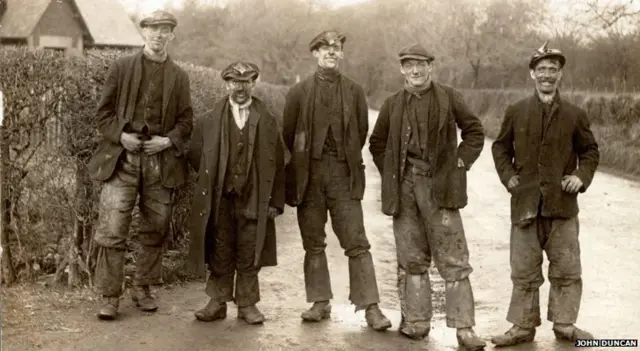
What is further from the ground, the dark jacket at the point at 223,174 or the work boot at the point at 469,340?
the dark jacket at the point at 223,174

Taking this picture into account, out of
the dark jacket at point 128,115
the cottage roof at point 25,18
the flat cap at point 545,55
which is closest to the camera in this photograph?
the flat cap at point 545,55

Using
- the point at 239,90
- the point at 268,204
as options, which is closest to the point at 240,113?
the point at 239,90

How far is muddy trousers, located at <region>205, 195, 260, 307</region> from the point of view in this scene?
231 inches

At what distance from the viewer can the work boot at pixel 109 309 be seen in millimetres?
5906

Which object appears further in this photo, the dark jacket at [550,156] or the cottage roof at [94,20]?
the cottage roof at [94,20]

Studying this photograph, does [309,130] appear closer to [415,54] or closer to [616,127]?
[415,54]

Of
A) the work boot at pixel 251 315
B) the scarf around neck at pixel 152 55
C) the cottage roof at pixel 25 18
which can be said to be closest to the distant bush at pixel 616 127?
the work boot at pixel 251 315

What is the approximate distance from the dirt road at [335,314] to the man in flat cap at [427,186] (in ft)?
1.17

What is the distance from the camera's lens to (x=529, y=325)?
5.61m

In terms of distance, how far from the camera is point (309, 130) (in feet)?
19.4

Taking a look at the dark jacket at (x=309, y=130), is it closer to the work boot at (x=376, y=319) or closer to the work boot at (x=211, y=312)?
the work boot at (x=376, y=319)

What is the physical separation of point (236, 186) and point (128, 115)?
1.08 metres

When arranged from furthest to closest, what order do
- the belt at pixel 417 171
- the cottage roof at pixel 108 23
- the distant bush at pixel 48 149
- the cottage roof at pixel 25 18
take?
1. the cottage roof at pixel 108 23
2. the cottage roof at pixel 25 18
3. the distant bush at pixel 48 149
4. the belt at pixel 417 171

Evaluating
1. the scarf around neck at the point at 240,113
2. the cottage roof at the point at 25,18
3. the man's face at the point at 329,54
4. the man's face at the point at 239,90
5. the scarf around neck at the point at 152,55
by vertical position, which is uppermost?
the cottage roof at the point at 25,18
